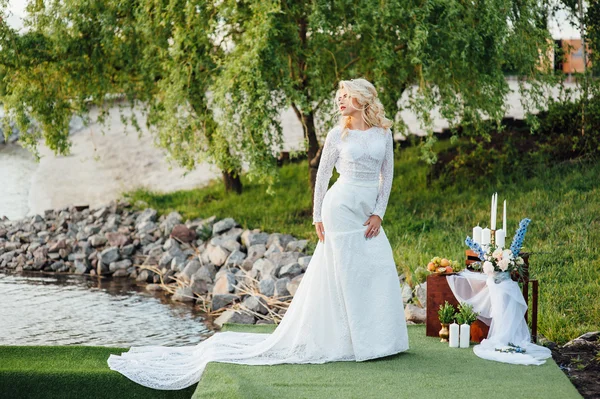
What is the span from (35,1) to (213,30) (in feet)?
9.67

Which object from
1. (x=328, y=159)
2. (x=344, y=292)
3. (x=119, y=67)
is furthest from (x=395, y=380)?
(x=119, y=67)

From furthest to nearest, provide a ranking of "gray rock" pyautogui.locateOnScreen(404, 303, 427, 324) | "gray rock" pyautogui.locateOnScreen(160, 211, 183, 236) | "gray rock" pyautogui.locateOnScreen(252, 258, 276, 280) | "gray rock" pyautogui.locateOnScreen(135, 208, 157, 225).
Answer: "gray rock" pyautogui.locateOnScreen(135, 208, 157, 225) → "gray rock" pyautogui.locateOnScreen(160, 211, 183, 236) → "gray rock" pyautogui.locateOnScreen(252, 258, 276, 280) → "gray rock" pyautogui.locateOnScreen(404, 303, 427, 324)

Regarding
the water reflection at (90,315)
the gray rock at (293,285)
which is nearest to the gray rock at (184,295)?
the water reflection at (90,315)

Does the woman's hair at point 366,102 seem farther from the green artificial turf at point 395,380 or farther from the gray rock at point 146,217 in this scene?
the gray rock at point 146,217

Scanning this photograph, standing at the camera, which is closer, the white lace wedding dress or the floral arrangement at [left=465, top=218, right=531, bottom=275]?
the white lace wedding dress

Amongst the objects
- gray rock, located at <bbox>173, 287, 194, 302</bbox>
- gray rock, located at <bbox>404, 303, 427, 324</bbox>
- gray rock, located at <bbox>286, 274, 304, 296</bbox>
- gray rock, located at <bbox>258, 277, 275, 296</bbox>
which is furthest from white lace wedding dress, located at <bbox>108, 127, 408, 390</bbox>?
gray rock, located at <bbox>173, 287, 194, 302</bbox>

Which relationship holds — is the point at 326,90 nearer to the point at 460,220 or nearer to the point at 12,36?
the point at 460,220

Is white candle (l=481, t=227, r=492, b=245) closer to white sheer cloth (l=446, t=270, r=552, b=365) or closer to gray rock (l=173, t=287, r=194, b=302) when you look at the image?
white sheer cloth (l=446, t=270, r=552, b=365)

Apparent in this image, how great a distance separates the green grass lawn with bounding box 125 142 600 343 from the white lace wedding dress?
6.19ft

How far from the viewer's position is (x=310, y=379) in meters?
5.21

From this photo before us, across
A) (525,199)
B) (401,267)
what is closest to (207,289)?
(401,267)

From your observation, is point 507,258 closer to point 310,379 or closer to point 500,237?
point 500,237

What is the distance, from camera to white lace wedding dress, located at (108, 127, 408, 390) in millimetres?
5684

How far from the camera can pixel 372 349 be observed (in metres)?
5.67
